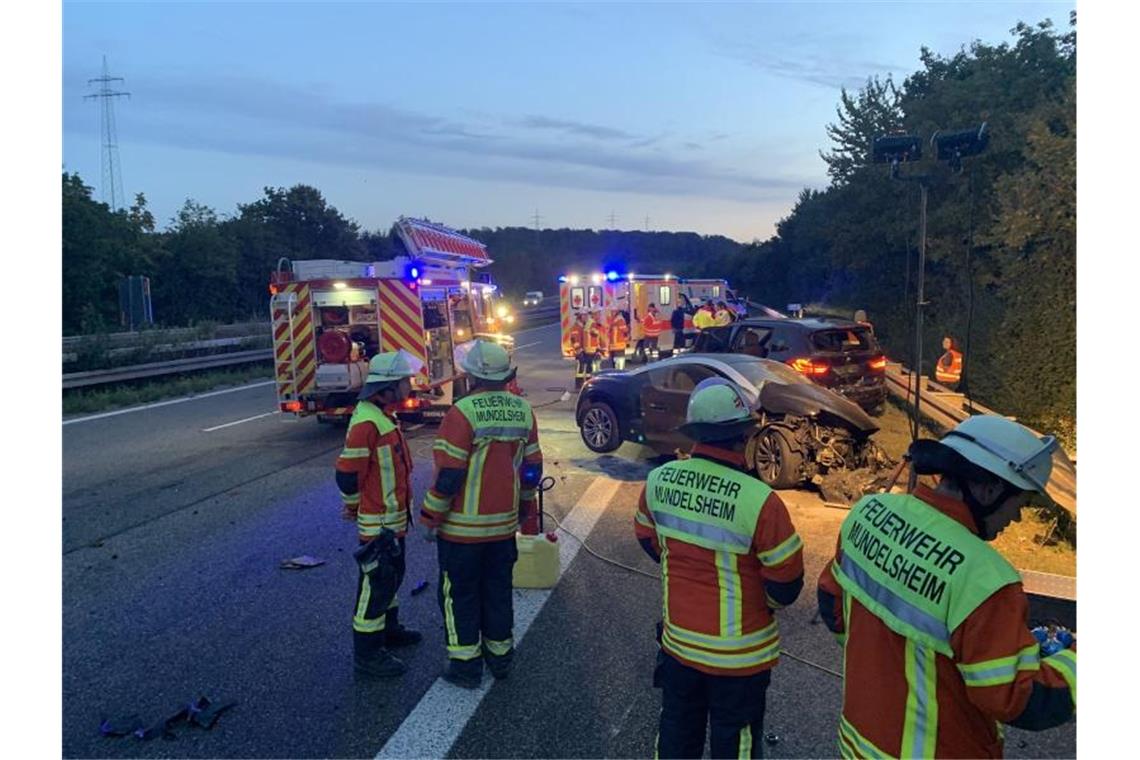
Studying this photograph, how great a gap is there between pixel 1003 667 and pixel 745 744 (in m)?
1.15

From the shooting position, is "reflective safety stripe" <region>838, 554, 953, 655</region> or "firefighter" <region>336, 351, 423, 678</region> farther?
"firefighter" <region>336, 351, 423, 678</region>

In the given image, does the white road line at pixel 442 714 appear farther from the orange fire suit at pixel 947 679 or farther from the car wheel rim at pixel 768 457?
the car wheel rim at pixel 768 457

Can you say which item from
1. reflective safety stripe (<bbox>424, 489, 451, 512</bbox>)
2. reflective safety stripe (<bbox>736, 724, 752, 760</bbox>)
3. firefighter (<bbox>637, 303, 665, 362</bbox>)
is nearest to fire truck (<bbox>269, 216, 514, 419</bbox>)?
reflective safety stripe (<bbox>424, 489, 451, 512</bbox>)

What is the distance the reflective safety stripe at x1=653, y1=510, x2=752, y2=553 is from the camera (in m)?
2.67

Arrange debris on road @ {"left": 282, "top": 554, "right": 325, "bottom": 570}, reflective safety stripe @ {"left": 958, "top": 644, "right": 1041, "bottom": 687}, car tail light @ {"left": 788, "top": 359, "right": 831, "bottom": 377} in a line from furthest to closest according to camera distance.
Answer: car tail light @ {"left": 788, "top": 359, "right": 831, "bottom": 377} → debris on road @ {"left": 282, "top": 554, "right": 325, "bottom": 570} → reflective safety stripe @ {"left": 958, "top": 644, "right": 1041, "bottom": 687}

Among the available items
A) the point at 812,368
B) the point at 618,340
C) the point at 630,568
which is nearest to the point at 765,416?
the point at 812,368

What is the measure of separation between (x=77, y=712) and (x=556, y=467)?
592cm

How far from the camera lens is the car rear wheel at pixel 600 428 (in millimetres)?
9781

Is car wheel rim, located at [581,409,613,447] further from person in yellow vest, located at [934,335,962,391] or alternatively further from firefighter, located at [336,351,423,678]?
person in yellow vest, located at [934,335,962,391]

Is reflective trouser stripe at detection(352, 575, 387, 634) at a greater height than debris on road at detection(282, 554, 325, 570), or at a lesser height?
greater

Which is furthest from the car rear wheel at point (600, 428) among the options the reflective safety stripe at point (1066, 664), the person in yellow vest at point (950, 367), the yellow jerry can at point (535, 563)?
the reflective safety stripe at point (1066, 664)

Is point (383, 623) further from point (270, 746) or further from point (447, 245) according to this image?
point (447, 245)

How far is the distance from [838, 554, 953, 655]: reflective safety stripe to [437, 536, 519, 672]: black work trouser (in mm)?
2329

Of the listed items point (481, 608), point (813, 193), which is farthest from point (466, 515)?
point (813, 193)
